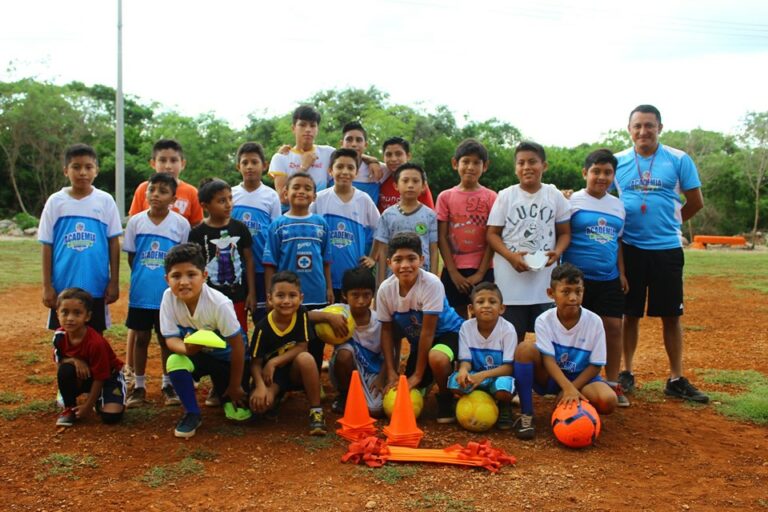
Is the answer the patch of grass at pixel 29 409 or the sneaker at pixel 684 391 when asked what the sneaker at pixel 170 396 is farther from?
the sneaker at pixel 684 391

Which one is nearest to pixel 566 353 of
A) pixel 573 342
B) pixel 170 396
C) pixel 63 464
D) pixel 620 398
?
pixel 573 342

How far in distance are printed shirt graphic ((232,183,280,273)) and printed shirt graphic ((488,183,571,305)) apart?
1.79 m

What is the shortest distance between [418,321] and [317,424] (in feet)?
3.44

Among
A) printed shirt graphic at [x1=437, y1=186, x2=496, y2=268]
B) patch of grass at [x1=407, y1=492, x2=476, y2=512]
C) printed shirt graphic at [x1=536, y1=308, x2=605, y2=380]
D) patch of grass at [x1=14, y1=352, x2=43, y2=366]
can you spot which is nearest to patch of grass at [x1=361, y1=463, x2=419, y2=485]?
patch of grass at [x1=407, y1=492, x2=476, y2=512]

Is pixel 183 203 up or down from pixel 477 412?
up

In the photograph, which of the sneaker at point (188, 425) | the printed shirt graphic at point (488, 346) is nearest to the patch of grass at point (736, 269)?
the printed shirt graphic at point (488, 346)

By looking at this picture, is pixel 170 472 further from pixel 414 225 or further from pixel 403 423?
pixel 414 225

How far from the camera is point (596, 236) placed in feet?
17.0

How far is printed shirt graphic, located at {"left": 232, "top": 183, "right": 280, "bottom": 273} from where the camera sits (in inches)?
213

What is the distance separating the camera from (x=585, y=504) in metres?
3.34

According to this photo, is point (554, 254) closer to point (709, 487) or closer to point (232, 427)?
point (709, 487)

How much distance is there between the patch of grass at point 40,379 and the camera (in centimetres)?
562

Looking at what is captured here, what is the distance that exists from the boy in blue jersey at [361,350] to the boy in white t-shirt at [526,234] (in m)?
1.01

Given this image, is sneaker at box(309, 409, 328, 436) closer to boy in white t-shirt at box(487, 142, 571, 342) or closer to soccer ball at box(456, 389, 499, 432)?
soccer ball at box(456, 389, 499, 432)
